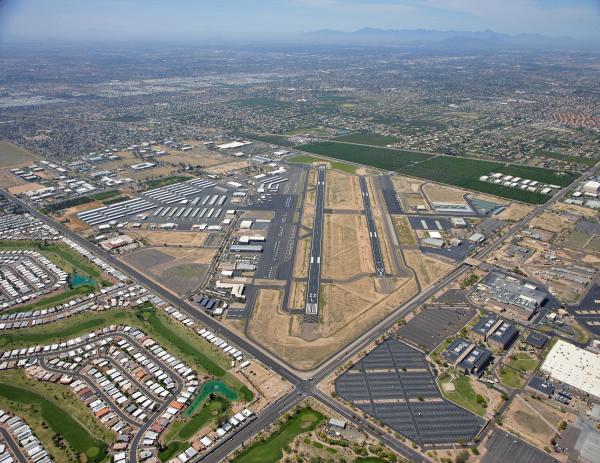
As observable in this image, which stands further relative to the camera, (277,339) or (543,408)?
(277,339)

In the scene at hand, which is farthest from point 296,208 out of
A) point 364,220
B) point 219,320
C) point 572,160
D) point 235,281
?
point 572,160

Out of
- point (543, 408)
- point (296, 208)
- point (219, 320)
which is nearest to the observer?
Result: point (543, 408)

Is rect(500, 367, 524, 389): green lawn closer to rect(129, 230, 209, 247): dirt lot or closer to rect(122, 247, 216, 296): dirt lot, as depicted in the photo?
rect(122, 247, 216, 296): dirt lot

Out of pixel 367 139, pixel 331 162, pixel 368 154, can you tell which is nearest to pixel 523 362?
pixel 331 162

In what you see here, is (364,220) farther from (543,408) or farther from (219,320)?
(543,408)

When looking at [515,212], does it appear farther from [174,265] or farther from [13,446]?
[13,446]

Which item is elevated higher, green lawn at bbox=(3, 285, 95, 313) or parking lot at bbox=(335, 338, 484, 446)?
parking lot at bbox=(335, 338, 484, 446)

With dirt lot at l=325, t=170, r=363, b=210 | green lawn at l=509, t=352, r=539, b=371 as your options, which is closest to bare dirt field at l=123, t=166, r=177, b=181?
dirt lot at l=325, t=170, r=363, b=210
